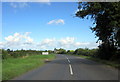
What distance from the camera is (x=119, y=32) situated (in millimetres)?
22125

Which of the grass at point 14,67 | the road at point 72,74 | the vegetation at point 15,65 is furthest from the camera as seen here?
the vegetation at point 15,65

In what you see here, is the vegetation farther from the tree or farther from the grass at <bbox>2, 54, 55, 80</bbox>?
the tree

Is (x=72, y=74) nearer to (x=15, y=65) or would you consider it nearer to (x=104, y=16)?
(x=15, y=65)

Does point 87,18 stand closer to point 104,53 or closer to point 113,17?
point 113,17

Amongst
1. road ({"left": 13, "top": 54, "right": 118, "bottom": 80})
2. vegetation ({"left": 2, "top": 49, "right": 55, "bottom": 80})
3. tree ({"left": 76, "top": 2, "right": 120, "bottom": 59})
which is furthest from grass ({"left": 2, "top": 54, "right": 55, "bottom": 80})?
tree ({"left": 76, "top": 2, "right": 120, "bottom": 59})

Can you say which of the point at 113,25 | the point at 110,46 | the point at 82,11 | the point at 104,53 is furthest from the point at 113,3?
the point at 104,53

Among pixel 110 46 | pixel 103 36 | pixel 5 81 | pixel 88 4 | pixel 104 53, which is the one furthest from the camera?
pixel 104 53

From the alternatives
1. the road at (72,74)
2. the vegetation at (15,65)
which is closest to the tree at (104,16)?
the road at (72,74)

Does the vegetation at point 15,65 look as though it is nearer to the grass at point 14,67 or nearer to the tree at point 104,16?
the grass at point 14,67

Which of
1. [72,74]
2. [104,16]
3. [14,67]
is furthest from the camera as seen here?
[104,16]

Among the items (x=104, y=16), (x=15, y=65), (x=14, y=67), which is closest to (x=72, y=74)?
(x=14, y=67)

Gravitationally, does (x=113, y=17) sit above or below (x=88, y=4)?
below

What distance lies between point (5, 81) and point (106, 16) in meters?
17.4

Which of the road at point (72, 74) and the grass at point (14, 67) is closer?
the road at point (72, 74)
